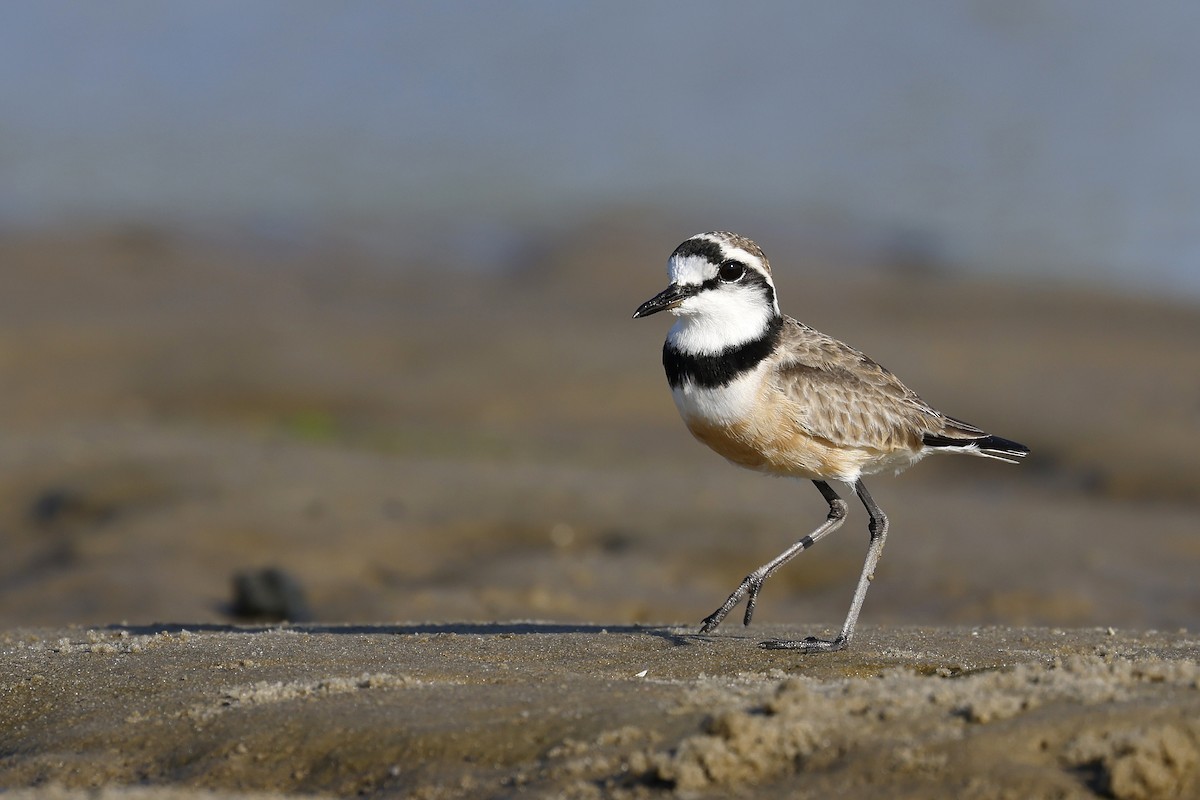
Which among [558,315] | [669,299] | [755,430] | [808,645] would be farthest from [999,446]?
[558,315]

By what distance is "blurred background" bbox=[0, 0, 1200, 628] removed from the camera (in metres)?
10.3

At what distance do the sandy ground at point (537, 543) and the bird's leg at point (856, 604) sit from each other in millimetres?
118

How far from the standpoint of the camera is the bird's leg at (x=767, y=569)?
639cm

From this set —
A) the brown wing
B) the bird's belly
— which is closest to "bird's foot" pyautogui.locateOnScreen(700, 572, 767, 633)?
the bird's belly

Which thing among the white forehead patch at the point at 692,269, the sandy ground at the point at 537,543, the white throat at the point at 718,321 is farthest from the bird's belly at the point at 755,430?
the sandy ground at the point at 537,543

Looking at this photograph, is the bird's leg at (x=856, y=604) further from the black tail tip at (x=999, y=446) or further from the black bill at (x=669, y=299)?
the black bill at (x=669, y=299)

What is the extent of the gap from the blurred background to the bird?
2177 mm

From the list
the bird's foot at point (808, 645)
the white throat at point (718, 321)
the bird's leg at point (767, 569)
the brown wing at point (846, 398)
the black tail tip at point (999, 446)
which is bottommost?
the bird's foot at point (808, 645)

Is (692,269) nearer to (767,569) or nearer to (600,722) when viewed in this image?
(767,569)


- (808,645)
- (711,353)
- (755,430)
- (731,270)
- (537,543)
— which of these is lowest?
(537,543)

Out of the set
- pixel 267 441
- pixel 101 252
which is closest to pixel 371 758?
pixel 267 441

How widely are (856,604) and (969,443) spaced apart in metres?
1.20

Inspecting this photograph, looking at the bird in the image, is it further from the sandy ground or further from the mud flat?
the mud flat

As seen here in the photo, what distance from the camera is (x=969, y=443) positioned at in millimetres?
6918
